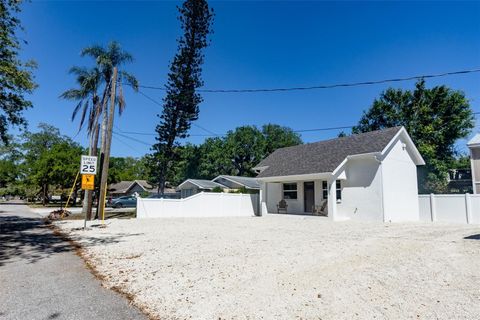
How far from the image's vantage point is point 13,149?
55031mm

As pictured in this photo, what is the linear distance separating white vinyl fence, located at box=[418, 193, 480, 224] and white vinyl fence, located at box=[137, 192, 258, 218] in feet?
38.0

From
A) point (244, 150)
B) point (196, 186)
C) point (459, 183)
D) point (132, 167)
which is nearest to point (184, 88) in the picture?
point (196, 186)

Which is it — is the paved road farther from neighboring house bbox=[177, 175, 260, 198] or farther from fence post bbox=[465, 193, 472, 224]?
neighboring house bbox=[177, 175, 260, 198]

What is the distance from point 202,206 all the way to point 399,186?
1261 centimetres

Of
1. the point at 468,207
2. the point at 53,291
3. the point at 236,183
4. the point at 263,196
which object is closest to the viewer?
the point at 53,291

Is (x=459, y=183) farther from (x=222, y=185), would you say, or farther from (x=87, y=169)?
(x=87, y=169)

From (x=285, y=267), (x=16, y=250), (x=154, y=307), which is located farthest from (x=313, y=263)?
(x=16, y=250)

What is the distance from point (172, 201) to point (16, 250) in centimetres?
1165

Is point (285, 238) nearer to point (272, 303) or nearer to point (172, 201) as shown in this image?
point (272, 303)

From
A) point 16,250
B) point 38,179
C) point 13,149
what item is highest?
point 13,149

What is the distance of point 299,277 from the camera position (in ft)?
17.7

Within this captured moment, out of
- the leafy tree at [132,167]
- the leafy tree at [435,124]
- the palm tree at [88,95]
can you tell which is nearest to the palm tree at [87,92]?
the palm tree at [88,95]

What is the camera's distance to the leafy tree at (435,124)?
25266 millimetres

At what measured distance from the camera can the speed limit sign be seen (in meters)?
12.8
